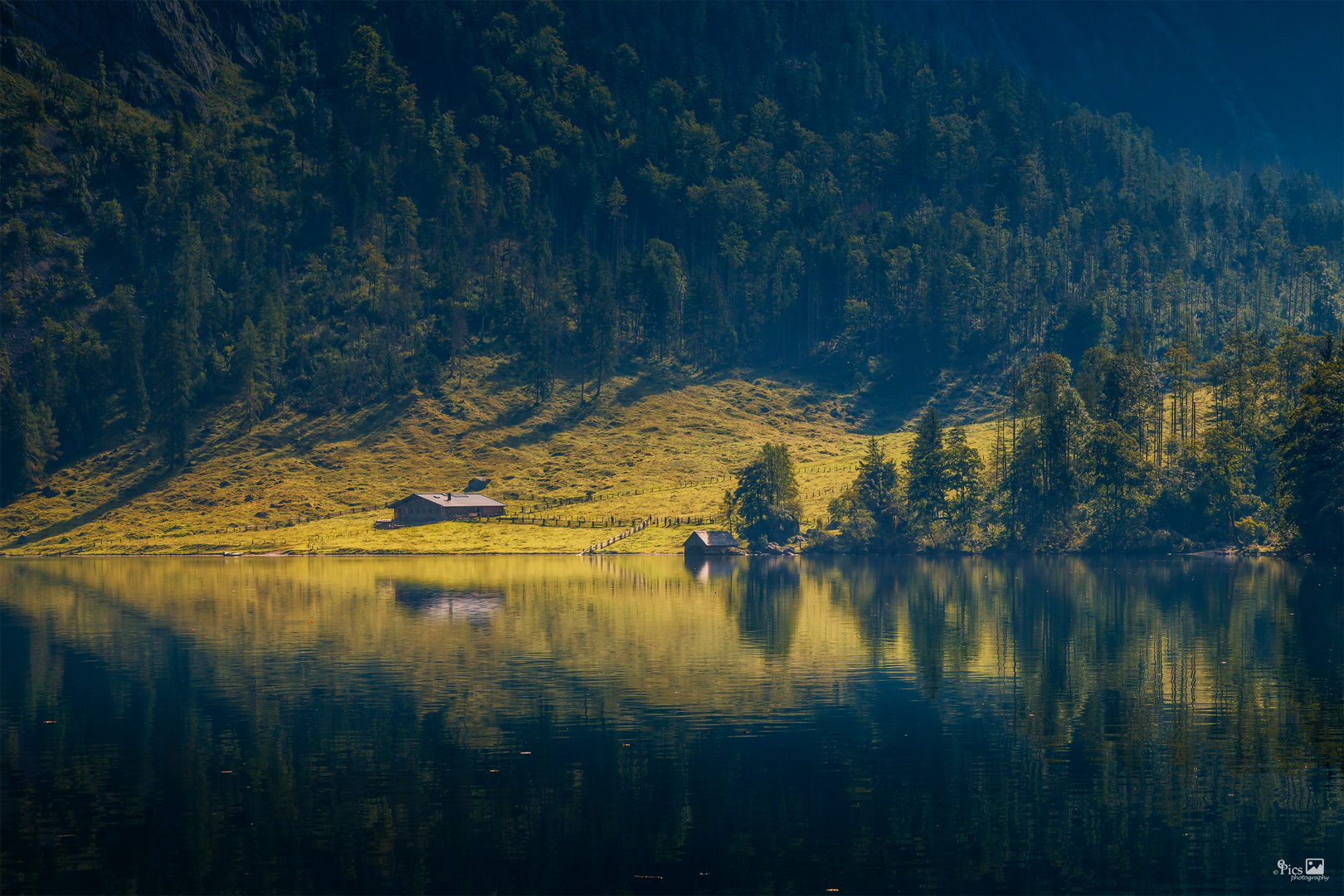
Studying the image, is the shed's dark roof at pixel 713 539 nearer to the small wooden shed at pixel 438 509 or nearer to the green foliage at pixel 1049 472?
the green foliage at pixel 1049 472

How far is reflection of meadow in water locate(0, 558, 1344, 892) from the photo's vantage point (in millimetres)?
35375

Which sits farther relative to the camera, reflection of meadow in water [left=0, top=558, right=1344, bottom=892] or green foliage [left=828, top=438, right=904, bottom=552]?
green foliage [left=828, top=438, right=904, bottom=552]

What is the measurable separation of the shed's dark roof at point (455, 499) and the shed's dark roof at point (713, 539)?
39860 mm

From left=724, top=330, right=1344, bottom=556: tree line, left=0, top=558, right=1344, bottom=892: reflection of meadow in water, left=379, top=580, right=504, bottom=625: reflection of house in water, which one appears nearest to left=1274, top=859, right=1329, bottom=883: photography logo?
left=0, top=558, right=1344, bottom=892: reflection of meadow in water

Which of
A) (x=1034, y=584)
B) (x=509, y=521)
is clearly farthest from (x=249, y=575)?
(x=1034, y=584)

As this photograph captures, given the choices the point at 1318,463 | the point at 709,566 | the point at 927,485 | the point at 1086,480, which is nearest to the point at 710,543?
the point at 709,566

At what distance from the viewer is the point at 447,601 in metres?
103

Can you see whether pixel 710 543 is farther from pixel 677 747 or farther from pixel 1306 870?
pixel 1306 870

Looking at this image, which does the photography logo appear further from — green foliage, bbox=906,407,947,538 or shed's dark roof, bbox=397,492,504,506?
shed's dark roof, bbox=397,492,504,506

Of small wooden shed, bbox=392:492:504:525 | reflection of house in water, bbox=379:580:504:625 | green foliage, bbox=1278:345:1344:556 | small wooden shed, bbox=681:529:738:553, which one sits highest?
green foliage, bbox=1278:345:1344:556

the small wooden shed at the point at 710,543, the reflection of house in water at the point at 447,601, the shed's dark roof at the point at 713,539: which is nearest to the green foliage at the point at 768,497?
the shed's dark roof at the point at 713,539

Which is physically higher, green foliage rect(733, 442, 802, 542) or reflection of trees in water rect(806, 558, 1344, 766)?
green foliage rect(733, 442, 802, 542)

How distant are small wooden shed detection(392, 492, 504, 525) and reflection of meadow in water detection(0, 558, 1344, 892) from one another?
91.8 metres

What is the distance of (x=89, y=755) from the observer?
48.2m
